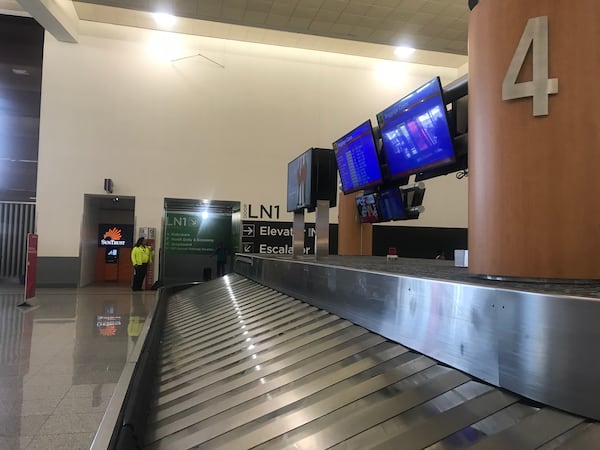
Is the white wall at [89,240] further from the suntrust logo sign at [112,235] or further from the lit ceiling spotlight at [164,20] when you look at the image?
the lit ceiling spotlight at [164,20]

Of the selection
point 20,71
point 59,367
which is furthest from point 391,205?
point 20,71

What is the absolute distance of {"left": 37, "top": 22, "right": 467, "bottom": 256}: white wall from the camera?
38.4 ft

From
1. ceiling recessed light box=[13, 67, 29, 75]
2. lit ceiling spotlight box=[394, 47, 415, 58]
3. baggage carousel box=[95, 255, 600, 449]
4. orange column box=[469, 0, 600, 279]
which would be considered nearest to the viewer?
baggage carousel box=[95, 255, 600, 449]

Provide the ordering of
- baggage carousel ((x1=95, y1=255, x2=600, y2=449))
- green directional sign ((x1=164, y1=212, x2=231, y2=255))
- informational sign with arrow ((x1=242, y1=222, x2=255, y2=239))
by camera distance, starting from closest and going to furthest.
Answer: baggage carousel ((x1=95, y1=255, x2=600, y2=449)) → informational sign with arrow ((x1=242, y1=222, x2=255, y2=239)) → green directional sign ((x1=164, y1=212, x2=231, y2=255))

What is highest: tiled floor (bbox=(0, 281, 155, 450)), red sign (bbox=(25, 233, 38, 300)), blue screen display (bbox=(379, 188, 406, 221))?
blue screen display (bbox=(379, 188, 406, 221))

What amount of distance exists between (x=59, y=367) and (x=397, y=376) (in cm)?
389

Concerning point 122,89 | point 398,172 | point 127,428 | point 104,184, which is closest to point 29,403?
point 127,428

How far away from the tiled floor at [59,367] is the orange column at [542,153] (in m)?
2.61

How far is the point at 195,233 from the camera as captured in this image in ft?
43.7

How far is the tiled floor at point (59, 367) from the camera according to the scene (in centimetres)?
281

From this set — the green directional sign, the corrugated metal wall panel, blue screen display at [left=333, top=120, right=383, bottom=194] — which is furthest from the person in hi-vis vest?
blue screen display at [left=333, top=120, right=383, bottom=194]

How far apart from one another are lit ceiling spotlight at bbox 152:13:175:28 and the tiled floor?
754cm

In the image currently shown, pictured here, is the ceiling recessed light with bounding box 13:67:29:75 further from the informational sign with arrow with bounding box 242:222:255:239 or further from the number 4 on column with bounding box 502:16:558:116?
the number 4 on column with bounding box 502:16:558:116

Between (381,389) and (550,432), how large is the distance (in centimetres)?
63
